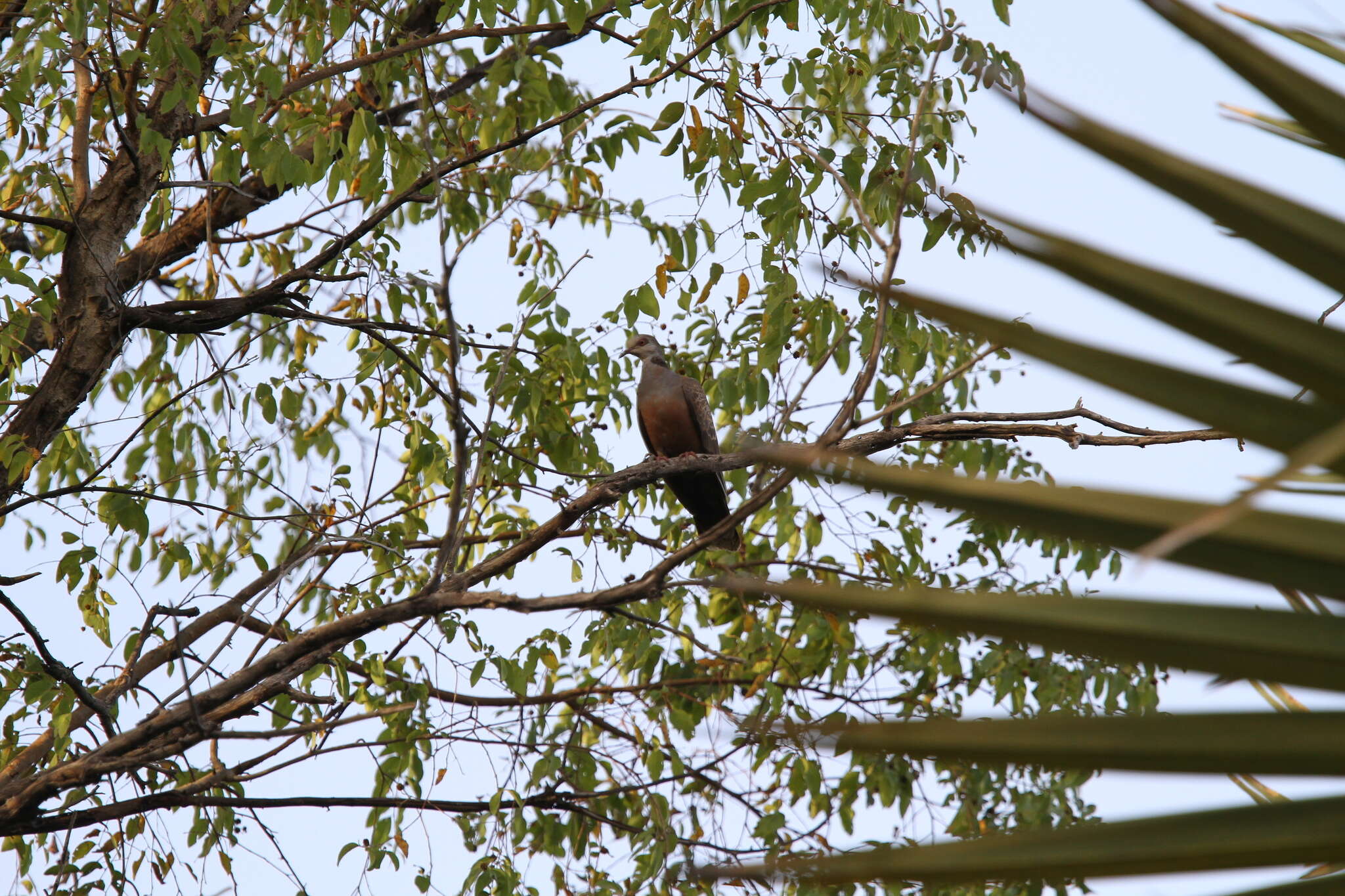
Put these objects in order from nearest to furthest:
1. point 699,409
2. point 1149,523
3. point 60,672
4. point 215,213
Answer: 1. point 1149,523
2. point 60,672
3. point 215,213
4. point 699,409

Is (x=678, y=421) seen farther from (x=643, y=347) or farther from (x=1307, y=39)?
(x=1307, y=39)

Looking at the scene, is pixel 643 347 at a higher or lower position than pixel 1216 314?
higher

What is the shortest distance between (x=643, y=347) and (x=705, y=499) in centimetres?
158

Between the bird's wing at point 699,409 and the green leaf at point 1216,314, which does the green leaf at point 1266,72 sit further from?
the bird's wing at point 699,409

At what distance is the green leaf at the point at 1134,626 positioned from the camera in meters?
0.67

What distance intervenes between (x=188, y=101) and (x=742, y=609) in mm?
3269

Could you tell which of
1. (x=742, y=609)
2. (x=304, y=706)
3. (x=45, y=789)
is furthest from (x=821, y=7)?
(x=45, y=789)

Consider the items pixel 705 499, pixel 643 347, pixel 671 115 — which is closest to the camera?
pixel 671 115

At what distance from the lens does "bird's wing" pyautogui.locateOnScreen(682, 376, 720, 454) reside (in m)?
6.63

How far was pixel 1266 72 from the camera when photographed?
27.4 inches

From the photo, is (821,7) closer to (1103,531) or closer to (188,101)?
(188,101)

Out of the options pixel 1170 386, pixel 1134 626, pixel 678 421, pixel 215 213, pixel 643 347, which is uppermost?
pixel 643 347

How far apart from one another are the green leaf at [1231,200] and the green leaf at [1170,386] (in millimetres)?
92

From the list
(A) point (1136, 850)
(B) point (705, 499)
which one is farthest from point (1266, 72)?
(B) point (705, 499)
